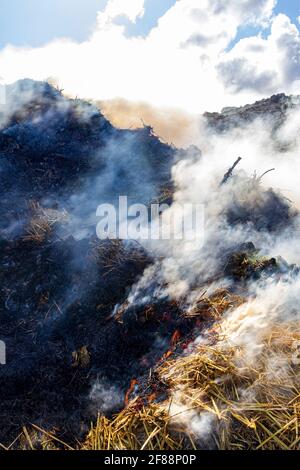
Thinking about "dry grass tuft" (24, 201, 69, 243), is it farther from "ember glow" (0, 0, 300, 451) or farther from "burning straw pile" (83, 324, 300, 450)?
"burning straw pile" (83, 324, 300, 450)

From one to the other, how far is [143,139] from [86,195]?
7.15 feet

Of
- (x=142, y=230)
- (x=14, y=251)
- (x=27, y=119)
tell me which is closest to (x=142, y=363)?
(x=142, y=230)

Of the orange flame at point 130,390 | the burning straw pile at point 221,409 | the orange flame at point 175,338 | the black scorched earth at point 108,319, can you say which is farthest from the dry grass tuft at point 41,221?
the burning straw pile at point 221,409

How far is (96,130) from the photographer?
26.3 feet

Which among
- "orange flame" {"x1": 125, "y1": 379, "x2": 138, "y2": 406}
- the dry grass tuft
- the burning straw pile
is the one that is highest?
the dry grass tuft

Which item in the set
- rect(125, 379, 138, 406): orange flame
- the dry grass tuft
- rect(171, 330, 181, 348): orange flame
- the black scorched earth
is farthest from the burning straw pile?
the dry grass tuft

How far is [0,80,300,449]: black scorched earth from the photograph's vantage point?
259 centimetres

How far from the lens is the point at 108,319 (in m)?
4.27

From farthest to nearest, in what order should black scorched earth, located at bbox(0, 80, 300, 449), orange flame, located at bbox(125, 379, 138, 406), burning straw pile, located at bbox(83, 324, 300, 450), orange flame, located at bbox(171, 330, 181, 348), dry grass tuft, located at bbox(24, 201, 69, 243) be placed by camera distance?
dry grass tuft, located at bbox(24, 201, 69, 243)
orange flame, located at bbox(171, 330, 181, 348)
orange flame, located at bbox(125, 379, 138, 406)
black scorched earth, located at bbox(0, 80, 300, 449)
burning straw pile, located at bbox(83, 324, 300, 450)

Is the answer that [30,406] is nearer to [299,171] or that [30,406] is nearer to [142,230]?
[142,230]

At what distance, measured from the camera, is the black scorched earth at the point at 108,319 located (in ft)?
8.51

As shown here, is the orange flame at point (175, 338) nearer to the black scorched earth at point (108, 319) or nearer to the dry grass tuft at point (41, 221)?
the black scorched earth at point (108, 319)

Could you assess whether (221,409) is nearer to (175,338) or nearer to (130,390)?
(130,390)

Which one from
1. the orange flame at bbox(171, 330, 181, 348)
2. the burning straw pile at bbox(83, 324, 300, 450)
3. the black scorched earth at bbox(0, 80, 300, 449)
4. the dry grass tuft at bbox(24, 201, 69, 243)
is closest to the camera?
the burning straw pile at bbox(83, 324, 300, 450)
